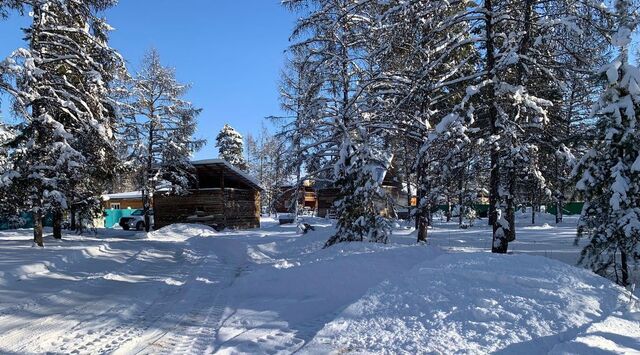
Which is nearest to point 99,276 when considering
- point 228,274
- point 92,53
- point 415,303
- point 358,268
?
point 228,274

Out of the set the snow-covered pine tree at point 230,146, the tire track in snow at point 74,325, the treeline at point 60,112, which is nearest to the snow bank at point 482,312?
the tire track in snow at point 74,325

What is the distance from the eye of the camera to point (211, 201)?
32938mm

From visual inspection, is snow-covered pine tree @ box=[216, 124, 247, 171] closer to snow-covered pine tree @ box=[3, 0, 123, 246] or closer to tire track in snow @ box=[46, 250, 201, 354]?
snow-covered pine tree @ box=[3, 0, 123, 246]

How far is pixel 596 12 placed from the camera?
10.1 m

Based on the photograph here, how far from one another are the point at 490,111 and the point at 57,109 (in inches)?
562

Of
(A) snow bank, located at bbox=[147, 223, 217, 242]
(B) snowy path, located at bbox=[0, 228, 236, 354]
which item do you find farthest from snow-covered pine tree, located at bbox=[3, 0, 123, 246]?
(A) snow bank, located at bbox=[147, 223, 217, 242]

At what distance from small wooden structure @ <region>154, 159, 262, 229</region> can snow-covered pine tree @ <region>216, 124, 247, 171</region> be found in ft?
73.1

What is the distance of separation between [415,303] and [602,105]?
18.1 feet

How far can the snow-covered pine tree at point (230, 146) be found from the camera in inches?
2288

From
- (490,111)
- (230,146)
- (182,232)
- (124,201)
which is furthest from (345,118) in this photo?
(124,201)

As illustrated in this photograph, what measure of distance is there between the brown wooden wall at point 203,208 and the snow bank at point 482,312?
26.9 m

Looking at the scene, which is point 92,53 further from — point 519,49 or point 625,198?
point 625,198

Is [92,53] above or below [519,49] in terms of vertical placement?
above

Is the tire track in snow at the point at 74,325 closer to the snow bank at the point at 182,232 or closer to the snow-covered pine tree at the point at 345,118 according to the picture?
the snow-covered pine tree at the point at 345,118
